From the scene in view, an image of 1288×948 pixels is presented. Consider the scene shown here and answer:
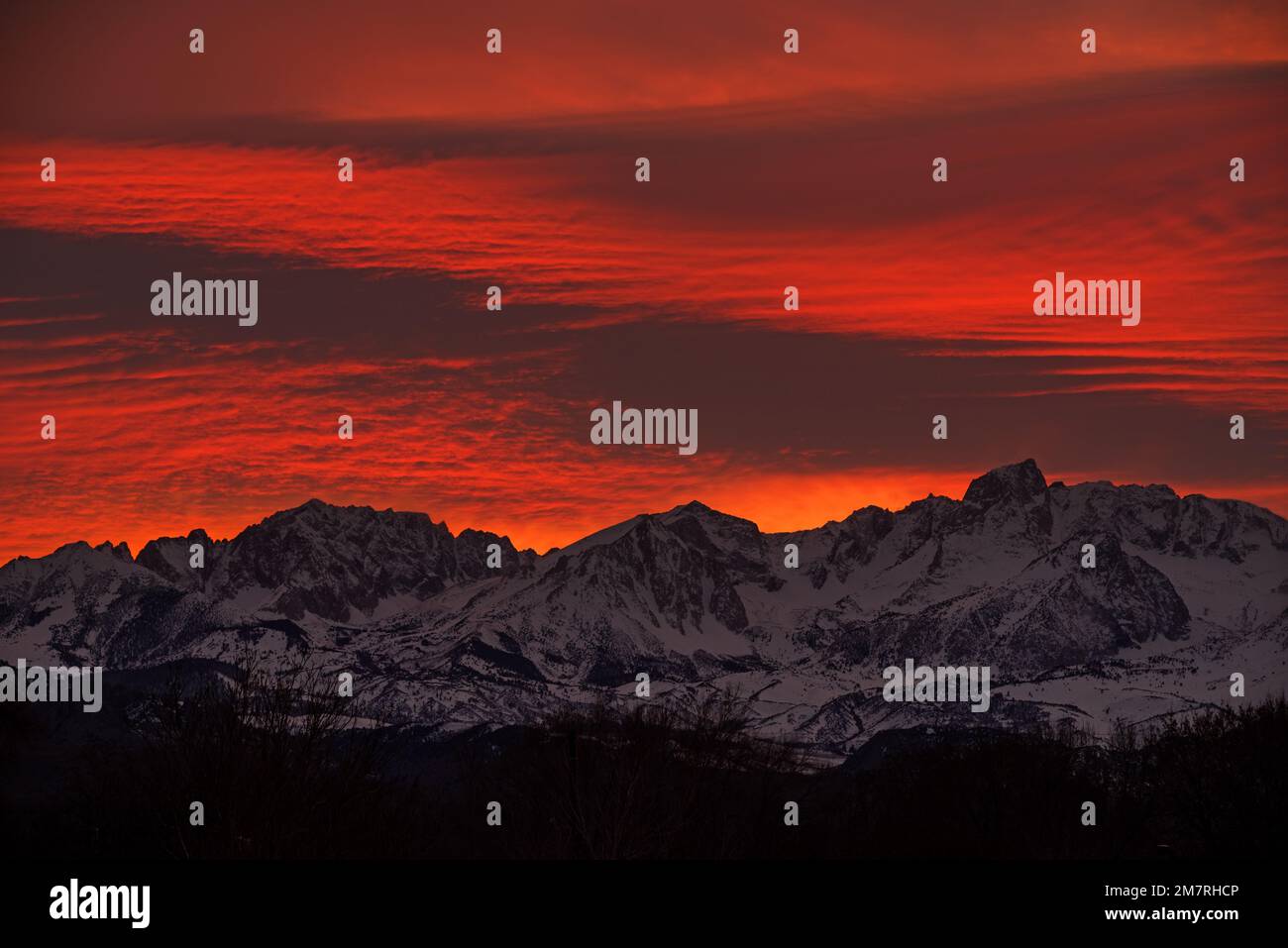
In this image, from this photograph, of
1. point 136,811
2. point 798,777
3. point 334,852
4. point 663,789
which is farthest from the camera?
point 798,777

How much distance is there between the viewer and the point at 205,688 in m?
87.7

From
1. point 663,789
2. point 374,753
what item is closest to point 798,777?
point 663,789
